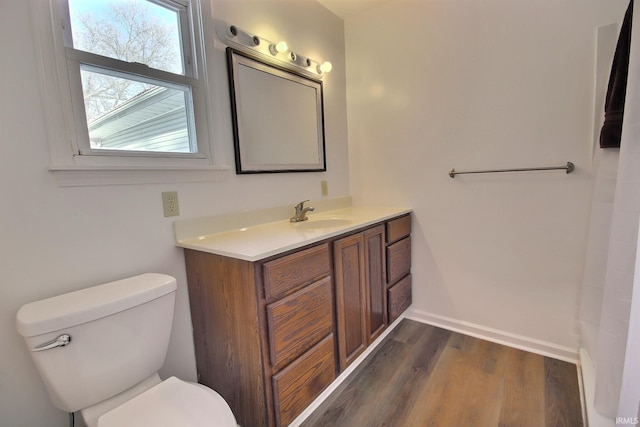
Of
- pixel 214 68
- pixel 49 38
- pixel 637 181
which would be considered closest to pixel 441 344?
pixel 637 181

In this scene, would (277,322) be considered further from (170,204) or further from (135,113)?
(135,113)

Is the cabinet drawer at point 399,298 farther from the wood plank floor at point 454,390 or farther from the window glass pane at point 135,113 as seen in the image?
the window glass pane at point 135,113

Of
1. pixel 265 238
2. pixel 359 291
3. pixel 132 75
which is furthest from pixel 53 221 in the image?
pixel 359 291

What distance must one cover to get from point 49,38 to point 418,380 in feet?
7.19

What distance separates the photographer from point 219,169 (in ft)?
5.02

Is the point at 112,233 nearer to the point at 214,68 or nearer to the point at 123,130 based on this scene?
the point at 123,130

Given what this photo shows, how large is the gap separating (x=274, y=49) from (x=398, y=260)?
1545 mm

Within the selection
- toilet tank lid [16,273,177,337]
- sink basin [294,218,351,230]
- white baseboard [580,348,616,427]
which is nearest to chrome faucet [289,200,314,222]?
sink basin [294,218,351,230]

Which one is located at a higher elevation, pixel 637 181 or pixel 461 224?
pixel 637 181

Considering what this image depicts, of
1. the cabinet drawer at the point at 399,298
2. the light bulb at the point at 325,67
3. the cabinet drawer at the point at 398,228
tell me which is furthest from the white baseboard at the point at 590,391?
the light bulb at the point at 325,67

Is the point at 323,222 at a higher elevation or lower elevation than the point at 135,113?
lower

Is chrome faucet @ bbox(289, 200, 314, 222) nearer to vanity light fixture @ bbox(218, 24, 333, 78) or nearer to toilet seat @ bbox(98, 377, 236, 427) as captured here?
vanity light fixture @ bbox(218, 24, 333, 78)

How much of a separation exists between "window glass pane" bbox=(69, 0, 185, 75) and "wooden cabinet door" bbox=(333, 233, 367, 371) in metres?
1.18

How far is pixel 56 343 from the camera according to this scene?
2.93ft
